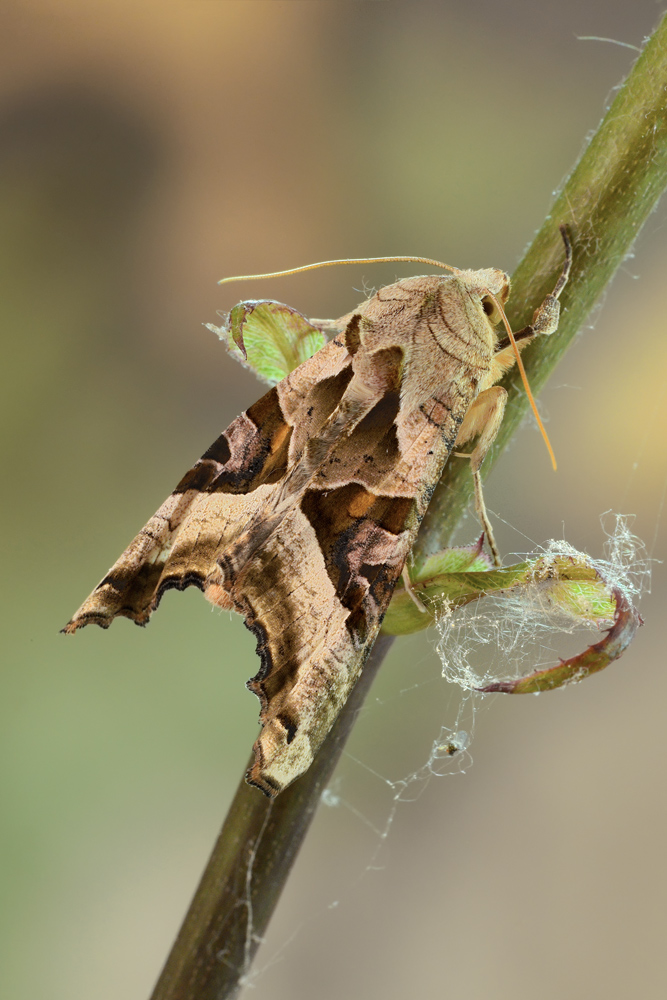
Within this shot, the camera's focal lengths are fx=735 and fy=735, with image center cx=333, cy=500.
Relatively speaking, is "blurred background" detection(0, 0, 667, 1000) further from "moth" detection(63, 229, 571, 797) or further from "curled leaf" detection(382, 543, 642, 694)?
"curled leaf" detection(382, 543, 642, 694)

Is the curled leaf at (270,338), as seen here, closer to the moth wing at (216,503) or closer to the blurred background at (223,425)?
the moth wing at (216,503)

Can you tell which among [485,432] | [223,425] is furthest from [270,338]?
[223,425]

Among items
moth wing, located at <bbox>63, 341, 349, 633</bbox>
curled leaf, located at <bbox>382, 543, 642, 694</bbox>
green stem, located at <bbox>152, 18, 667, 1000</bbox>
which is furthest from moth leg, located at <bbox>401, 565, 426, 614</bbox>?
moth wing, located at <bbox>63, 341, 349, 633</bbox>

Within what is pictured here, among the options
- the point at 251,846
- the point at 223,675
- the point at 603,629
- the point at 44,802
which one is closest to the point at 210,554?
the point at 251,846

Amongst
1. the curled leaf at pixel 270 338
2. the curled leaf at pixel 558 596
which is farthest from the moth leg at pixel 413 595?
the curled leaf at pixel 270 338

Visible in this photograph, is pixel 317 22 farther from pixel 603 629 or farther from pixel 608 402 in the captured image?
pixel 603 629

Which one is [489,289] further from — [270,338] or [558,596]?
[558,596]

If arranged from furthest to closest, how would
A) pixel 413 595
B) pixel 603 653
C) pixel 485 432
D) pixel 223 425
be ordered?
pixel 223 425 < pixel 485 432 < pixel 413 595 < pixel 603 653
